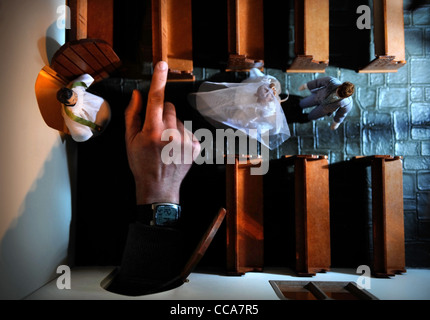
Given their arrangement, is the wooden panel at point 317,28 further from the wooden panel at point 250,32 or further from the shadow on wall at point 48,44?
the shadow on wall at point 48,44

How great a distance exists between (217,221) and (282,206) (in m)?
0.88

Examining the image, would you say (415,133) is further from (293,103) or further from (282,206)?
(282,206)

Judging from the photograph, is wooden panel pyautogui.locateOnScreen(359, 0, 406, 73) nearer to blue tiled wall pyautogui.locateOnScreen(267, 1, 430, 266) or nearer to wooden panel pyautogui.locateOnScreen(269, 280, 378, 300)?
blue tiled wall pyautogui.locateOnScreen(267, 1, 430, 266)

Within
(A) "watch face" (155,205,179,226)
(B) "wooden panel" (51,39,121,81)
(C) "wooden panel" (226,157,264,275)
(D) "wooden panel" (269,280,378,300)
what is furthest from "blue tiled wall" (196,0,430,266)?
(A) "watch face" (155,205,179,226)

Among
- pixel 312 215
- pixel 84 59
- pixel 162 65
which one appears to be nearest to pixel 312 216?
pixel 312 215

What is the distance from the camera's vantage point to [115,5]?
2541 mm

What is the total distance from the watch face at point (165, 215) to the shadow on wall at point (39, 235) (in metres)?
0.76

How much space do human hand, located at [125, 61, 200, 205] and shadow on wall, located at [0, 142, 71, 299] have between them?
22.7 inches

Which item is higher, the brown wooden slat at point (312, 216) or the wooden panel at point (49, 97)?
the wooden panel at point (49, 97)

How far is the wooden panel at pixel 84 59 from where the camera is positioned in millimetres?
1917

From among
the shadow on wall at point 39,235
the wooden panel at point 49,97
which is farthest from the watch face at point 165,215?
the wooden panel at point 49,97

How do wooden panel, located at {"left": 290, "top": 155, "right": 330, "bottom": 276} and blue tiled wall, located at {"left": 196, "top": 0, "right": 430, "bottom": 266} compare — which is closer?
wooden panel, located at {"left": 290, "top": 155, "right": 330, "bottom": 276}

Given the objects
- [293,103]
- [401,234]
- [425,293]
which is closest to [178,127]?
[293,103]

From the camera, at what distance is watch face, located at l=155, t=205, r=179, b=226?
2.01 meters
